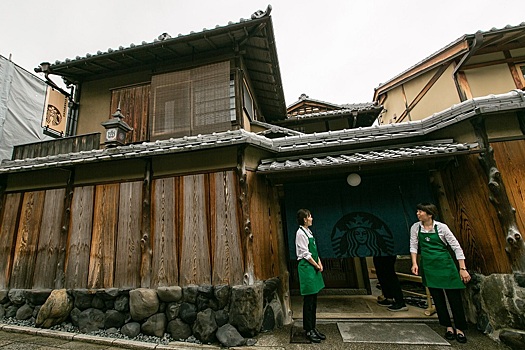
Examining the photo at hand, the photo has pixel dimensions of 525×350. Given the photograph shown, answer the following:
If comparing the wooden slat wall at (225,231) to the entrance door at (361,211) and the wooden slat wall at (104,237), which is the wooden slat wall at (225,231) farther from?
the wooden slat wall at (104,237)

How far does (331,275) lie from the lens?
847 cm

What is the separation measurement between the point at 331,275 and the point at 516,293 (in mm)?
5045

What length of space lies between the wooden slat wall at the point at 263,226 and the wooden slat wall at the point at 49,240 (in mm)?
5103

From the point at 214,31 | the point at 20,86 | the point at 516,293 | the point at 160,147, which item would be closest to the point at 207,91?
the point at 214,31

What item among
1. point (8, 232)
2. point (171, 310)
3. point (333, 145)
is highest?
point (333, 145)

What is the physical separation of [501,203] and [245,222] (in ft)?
16.2

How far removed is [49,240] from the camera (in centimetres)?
609

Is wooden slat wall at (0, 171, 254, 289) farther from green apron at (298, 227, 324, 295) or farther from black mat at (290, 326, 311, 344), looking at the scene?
black mat at (290, 326, 311, 344)

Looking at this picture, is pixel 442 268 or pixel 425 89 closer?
pixel 442 268

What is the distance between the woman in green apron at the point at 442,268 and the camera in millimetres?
4250

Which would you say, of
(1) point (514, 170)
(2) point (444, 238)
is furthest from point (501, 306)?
(1) point (514, 170)

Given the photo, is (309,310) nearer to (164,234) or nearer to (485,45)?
(164,234)

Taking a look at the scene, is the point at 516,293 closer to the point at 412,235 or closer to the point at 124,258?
the point at 412,235

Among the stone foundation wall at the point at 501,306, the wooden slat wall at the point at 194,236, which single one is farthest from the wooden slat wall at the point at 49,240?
the stone foundation wall at the point at 501,306
